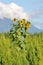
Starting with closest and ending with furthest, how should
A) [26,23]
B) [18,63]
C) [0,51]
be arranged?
[0,51]
[18,63]
[26,23]

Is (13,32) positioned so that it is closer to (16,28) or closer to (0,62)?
(16,28)

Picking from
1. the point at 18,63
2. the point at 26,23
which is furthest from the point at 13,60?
the point at 26,23

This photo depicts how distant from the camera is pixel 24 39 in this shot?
2025 centimetres

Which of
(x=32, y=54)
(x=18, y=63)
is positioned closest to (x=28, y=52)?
(x=32, y=54)

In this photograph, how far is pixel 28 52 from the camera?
20.3 metres

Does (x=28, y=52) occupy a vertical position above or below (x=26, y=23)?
below

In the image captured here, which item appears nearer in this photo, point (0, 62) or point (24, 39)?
point (0, 62)

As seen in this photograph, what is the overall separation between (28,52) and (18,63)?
4.06m

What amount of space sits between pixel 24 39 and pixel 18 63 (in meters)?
4.07

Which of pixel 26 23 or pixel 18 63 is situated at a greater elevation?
pixel 26 23

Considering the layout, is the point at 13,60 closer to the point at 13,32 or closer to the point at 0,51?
the point at 0,51

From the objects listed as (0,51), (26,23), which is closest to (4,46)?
(0,51)

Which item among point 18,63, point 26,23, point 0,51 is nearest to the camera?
point 0,51

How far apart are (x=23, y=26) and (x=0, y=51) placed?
5.02m
